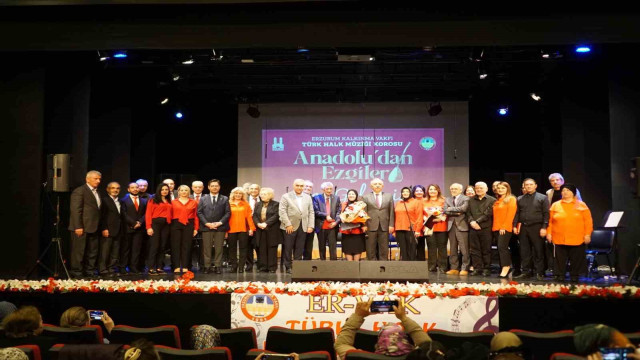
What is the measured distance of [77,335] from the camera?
3721 mm

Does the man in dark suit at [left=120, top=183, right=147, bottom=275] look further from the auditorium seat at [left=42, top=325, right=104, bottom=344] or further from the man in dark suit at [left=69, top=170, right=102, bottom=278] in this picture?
the auditorium seat at [left=42, top=325, right=104, bottom=344]

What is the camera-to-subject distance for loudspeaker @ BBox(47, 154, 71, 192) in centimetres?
754

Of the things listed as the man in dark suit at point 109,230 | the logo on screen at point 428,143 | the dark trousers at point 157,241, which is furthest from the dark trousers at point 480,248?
the logo on screen at point 428,143

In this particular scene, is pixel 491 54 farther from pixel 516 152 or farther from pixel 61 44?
pixel 61 44

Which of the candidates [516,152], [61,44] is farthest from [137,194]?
[516,152]

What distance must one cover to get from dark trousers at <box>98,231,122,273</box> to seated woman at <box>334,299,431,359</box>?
567 cm

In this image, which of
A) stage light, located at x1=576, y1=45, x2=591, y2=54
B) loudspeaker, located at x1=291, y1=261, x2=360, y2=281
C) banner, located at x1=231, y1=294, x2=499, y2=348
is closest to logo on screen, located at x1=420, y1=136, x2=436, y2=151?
stage light, located at x1=576, y1=45, x2=591, y2=54

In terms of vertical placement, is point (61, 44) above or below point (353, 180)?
above

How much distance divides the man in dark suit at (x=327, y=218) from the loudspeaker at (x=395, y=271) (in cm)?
222

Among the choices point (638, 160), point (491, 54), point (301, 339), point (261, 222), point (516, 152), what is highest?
point (491, 54)

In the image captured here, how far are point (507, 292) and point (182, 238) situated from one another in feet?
17.0

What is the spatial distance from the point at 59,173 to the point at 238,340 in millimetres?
4701

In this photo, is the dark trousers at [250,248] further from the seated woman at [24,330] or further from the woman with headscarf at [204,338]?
the seated woman at [24,330]

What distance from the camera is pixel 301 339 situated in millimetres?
3932
